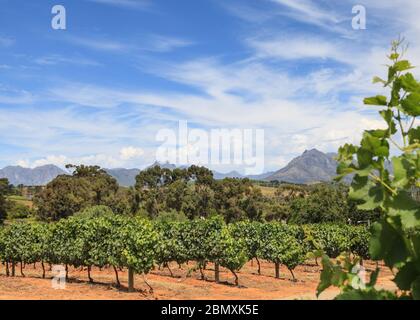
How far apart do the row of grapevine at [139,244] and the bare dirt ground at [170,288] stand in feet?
3.50

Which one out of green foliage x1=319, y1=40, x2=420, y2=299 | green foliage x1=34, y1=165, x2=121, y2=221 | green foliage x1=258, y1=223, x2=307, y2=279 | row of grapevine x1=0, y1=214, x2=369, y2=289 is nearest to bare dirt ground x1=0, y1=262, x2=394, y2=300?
row of grapevine x1=0, y1=214, x2=369, y2=289

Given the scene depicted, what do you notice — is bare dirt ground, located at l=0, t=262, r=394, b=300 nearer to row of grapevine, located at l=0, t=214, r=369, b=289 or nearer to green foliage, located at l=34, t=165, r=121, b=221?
row of grapevine, located at l=0, t=214, r=369, b=289

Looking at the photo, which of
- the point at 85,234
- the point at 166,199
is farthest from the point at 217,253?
the point at 166,199

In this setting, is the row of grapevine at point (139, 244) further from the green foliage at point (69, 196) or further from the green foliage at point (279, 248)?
the green foliage at point (69, 196)

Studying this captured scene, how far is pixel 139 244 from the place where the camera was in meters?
22.6

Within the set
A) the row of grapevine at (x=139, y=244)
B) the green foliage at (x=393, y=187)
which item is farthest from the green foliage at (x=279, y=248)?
the green foliage at (x=393, y=187)

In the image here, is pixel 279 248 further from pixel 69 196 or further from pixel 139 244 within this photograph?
pixel 69 196

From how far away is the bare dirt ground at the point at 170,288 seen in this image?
69.0ft

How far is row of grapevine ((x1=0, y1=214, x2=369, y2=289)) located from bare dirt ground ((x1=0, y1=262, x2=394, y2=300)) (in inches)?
42.0

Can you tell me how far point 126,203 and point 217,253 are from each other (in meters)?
43.5

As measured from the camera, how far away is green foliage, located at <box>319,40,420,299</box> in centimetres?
127

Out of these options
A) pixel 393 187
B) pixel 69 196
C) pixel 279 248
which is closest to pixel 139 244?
pixel 279 248
